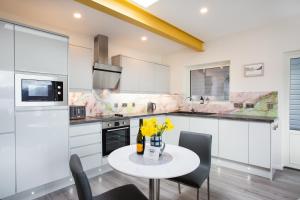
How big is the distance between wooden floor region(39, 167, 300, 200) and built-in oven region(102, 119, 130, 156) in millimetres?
426

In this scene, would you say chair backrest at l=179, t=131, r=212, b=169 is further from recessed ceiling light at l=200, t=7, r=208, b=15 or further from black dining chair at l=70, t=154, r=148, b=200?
recessed ceiling light at l=200, t=7, r=208, b=15

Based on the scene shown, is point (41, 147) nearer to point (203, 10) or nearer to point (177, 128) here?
point (177, 128)

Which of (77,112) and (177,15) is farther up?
(177,15)

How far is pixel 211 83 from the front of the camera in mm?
3945

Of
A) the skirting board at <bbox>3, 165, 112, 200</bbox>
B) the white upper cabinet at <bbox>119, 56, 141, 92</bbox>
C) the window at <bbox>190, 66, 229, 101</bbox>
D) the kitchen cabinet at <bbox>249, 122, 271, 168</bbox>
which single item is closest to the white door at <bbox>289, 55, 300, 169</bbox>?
the kitchen cabinet at <bbox>249, 122, 271, 168</bbox>

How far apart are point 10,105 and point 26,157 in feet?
2.07

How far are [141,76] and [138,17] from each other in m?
1.50

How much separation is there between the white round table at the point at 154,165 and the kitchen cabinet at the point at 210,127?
5.48ft

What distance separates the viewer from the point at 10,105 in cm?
188

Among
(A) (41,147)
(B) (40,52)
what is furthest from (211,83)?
(A) (41,147)

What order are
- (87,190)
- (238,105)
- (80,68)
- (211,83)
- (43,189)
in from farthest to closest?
(211,83) → (238,105) → (80,68) → (43,189) → (87,190)

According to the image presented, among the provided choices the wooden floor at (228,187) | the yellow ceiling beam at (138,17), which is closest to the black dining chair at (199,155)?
the wooden floor at (228,187)

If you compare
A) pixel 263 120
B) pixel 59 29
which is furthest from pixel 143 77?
pixel 263 120

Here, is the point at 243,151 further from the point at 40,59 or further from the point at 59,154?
the point at 40,59
